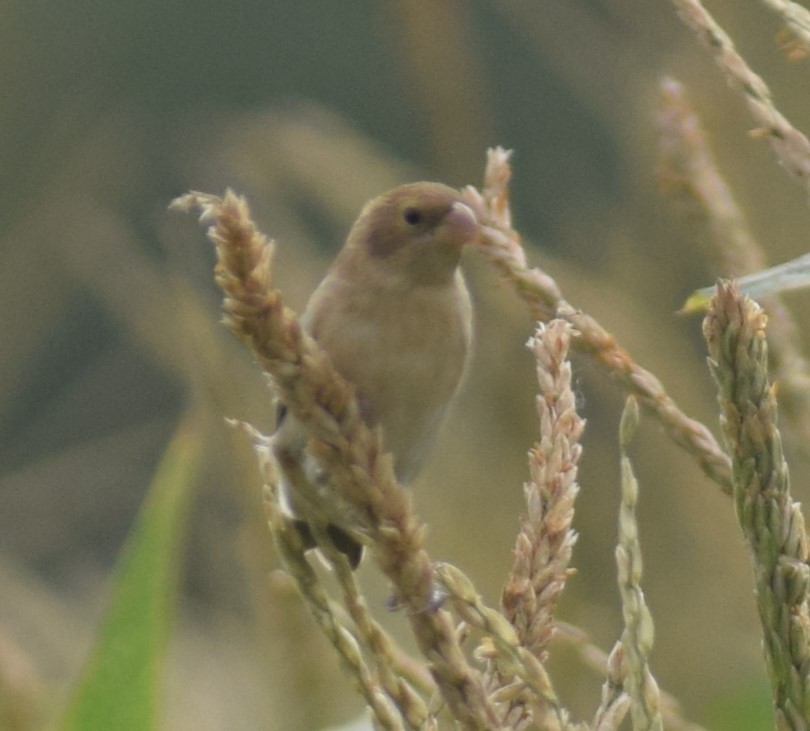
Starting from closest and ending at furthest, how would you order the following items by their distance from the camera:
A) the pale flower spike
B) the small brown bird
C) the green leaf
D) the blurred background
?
the pale flower spike
the green leaf
the small brown bird
the blurred background

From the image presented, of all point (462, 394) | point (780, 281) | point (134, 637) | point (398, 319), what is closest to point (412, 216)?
point (398, 319)

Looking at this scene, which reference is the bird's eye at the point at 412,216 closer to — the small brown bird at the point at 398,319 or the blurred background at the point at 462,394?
the small brown bird at the point at 398,319

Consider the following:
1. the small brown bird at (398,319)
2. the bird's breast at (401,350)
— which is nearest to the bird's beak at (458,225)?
the small brown bird at (398,319)

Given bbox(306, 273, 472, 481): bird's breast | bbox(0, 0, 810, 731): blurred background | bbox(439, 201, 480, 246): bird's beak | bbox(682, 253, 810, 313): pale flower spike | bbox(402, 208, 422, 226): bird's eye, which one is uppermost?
bbox(682, 253, 810, 313): pale flower spike

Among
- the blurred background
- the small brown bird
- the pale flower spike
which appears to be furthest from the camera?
the blurred background

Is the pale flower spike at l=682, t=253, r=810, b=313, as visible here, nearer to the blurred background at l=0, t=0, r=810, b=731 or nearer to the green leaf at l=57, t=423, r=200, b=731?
the blurred background at l=0, t=0, r=810, b=731

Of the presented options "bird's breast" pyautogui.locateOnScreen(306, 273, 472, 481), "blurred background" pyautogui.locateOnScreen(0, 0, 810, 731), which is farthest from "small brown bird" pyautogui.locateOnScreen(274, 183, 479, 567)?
"blurred background" pyautogui.locateOnScreen(0, 0, 810, 731)

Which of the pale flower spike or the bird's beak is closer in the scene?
the pale flower spike
